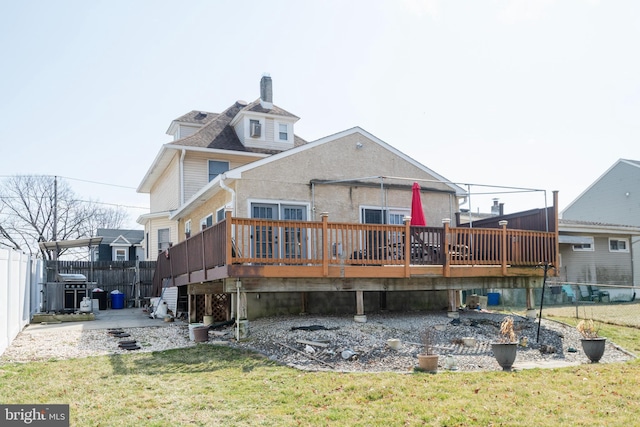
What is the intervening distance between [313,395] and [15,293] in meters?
8.15

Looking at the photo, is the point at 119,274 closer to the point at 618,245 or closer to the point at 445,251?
the point at 445,251

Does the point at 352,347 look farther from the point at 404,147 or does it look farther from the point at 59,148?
the point at 59,148

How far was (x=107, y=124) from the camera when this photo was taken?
2292cm

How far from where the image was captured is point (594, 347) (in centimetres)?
880

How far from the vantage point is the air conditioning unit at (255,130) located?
20953 mm

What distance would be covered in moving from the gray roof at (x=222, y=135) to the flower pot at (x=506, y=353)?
46.4 ft

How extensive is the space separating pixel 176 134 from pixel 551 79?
16385 mm

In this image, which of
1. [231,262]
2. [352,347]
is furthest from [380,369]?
[231,262]

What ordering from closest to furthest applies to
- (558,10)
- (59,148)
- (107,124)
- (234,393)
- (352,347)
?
(234,393), (352,347), (558,10), (107,124), (59,148)

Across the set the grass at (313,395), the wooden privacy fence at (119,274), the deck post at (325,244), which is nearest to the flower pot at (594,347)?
the grass at (313,395)

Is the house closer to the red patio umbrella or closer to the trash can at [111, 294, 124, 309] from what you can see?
the red patio umbrella

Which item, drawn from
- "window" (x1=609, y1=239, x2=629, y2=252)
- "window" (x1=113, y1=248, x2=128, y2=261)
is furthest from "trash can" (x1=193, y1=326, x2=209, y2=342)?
"window" (x1=113, y1=248, x2=128, y2=261)

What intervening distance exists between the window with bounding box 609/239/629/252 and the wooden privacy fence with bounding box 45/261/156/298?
20.4 metres

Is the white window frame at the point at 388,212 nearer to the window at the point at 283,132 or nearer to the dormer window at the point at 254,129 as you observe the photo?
the dormer window at the point at 254,129
